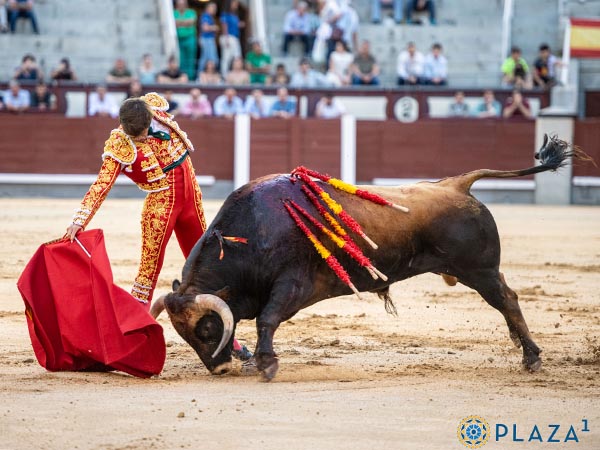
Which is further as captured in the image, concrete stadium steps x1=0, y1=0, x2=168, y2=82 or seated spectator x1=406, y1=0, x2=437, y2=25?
seated spectator x1=406, y1=0, x2=437, y2=25

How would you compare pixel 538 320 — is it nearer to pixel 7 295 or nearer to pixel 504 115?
pixel 7 295

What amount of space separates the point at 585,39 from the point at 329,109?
3.37m

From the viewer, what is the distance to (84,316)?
4547mm

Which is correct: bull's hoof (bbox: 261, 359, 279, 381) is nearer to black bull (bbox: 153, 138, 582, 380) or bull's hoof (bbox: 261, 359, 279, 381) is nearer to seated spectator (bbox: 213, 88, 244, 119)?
black bull (bbox: 153, 138, 582, 380)

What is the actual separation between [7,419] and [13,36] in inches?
502

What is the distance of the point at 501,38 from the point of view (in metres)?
16.5

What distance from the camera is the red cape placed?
4465 millimetres

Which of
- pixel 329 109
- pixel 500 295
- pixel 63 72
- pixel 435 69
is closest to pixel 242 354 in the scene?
pixel 500 295

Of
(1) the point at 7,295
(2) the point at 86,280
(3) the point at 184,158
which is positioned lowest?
(1) the point at 7,295

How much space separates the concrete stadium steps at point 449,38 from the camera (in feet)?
52.5

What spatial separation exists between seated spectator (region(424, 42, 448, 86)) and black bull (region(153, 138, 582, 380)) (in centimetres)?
993

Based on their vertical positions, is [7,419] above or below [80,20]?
below

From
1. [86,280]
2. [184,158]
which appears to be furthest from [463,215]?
[86,280]

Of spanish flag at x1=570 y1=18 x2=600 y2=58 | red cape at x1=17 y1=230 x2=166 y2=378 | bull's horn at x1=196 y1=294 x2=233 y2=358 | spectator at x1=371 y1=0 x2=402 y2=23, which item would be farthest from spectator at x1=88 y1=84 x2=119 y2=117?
bull's horn at x1=196 y1=294 x2=233 y2=358
